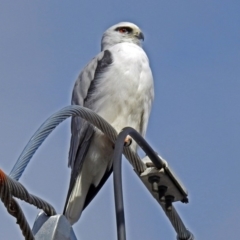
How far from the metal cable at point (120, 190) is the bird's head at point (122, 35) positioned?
3597mm

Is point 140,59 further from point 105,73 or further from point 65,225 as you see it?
point 65,225

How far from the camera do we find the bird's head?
7.86m

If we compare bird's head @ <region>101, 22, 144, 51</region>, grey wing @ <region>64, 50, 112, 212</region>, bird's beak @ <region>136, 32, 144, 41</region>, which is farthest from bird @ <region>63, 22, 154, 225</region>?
bird's beak @ <region>136, 32, 144, 41</region>

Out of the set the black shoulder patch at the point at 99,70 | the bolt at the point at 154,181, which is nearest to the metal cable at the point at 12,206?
the bolt at the point at 154,181

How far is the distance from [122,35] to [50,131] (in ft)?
15.0

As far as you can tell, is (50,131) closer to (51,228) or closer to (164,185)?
(51,228)

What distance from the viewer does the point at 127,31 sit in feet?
26.3

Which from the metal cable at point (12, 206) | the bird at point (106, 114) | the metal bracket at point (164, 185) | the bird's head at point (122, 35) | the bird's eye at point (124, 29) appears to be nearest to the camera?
the metal cable at point (12, 206)

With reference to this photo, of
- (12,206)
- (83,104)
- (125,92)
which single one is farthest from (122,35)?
(12,206)

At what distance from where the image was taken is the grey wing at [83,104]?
649 cm

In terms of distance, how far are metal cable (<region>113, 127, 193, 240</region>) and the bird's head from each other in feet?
11.8

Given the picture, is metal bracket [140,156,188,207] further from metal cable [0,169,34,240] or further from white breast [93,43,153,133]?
white breast [93,43,153,133]

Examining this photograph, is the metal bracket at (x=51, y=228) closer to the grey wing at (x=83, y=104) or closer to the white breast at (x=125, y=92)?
the grey wing at (x=83, y=104)

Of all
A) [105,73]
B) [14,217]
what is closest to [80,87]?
[105,73]
